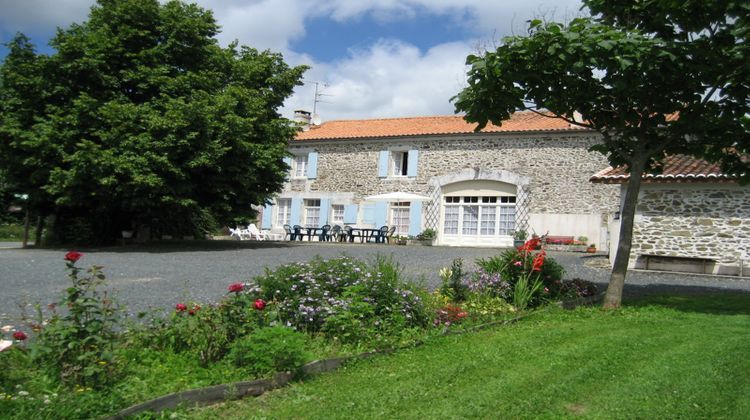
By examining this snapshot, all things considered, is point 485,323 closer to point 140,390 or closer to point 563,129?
point 140,390

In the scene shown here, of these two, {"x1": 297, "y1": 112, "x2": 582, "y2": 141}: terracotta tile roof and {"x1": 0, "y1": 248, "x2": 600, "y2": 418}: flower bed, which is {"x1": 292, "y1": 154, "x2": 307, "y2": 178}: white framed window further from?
{"x1": 0, "y1": 248, "x2": 600, "y2": 418}: flower bed

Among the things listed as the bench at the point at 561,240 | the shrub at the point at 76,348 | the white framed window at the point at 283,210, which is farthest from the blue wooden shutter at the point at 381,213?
the shrub at the point at 76,348

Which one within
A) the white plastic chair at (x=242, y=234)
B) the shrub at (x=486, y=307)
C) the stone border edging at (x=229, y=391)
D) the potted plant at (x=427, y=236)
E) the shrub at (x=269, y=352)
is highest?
the potted plant at (x=427, y=236)

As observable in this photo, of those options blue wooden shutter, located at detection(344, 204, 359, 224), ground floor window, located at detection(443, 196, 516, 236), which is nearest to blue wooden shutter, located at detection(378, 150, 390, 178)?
blue wooden shutter, located at detection(344, 204, 359, 224)

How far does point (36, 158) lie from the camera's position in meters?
17.0

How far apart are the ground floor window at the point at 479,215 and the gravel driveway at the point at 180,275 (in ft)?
19.9

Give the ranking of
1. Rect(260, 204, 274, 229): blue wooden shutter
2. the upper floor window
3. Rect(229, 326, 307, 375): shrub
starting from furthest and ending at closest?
Rect(260, 204, 274, 229): blue wooden shutter, the upper floor window, Rect(229, 326, 307, 375): shrub

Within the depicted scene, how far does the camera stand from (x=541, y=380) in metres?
4.75

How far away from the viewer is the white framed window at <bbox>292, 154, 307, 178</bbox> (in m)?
27.3

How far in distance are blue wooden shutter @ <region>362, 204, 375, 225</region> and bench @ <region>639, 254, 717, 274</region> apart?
12588 millimetres

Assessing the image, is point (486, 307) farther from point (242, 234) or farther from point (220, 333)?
point (242, 234)

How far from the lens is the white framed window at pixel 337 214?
26.3 meters

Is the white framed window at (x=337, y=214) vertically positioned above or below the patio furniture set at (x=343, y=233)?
above

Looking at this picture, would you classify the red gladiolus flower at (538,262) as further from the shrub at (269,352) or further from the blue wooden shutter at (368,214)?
the blue wooden shutter at (368,214)
